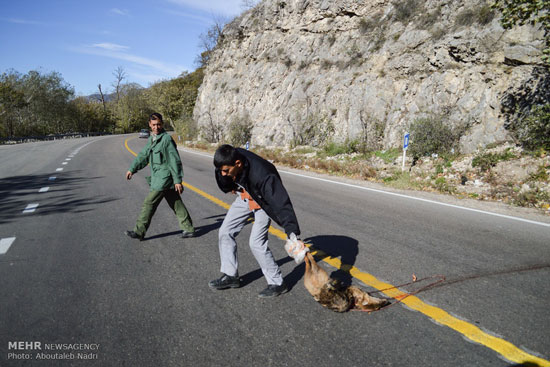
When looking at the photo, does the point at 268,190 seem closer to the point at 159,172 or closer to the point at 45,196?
the point at 159,172

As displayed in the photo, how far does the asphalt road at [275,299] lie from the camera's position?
8.44 ft

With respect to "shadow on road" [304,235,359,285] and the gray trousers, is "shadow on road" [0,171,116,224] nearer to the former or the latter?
the gray trousers

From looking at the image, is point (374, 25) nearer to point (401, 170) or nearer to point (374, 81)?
point (374, 81)

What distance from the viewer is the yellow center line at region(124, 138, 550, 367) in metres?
2.44

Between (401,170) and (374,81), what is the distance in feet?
25.4

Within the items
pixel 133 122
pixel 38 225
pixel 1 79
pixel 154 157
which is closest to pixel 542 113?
A: pixel 154 157

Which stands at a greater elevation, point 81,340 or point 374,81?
point 374,81

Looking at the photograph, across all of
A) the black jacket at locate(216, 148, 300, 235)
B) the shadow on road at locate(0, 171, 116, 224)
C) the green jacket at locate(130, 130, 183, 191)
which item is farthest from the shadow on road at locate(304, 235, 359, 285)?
the shadow on road at locate(0, 171, 116, 224)

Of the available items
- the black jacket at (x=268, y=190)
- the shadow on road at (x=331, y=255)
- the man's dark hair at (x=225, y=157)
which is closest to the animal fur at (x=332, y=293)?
the black jacket at (x=268, y=190)

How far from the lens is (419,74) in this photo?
15.6 metres

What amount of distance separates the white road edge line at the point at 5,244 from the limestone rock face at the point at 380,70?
514 inches

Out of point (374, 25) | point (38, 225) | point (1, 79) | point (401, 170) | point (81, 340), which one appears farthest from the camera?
point (1, 79)

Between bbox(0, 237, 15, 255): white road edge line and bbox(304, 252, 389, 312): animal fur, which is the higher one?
bbox(304, 252, 389, 312): animal fur

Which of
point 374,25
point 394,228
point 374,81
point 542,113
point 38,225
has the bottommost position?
point 38,225
